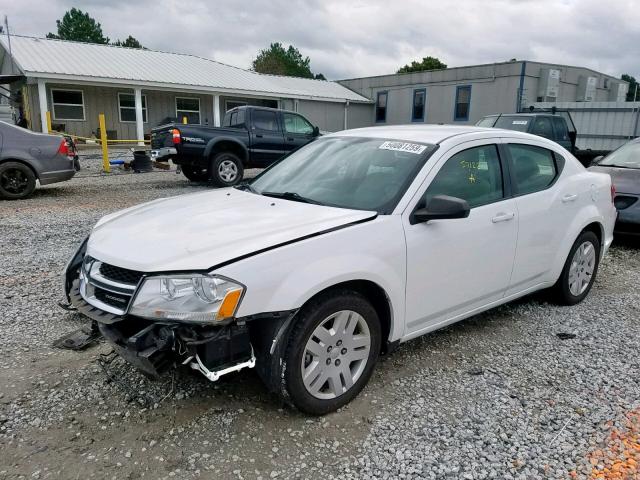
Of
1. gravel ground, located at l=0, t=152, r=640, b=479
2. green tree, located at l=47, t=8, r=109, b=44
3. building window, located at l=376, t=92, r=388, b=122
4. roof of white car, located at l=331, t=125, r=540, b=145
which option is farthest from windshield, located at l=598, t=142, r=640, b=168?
green tree, located at l=47, t=8, r=109, b=44

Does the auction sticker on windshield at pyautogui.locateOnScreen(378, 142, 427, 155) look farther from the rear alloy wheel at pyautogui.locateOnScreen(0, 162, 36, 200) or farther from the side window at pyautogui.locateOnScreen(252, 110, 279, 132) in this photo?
the side window at pyautogui.locateOnScreen(252, 110, 279, 132)

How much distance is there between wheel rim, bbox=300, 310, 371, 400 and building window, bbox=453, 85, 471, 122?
2378 cm

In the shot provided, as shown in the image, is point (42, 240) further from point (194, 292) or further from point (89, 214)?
point (194, 292)

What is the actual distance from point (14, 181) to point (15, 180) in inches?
1.0

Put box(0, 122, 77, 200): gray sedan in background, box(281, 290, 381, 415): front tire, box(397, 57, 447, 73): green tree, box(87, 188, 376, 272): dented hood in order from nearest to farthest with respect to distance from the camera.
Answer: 1. box(87, 188, 376, 272): dented hood
2. box(281, 290, 381, 415): front tire
3. box(0, 122, 77, 200): gray sedan in background
4. box(397, 57, 447, 73): green tree

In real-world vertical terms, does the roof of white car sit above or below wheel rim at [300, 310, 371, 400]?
above

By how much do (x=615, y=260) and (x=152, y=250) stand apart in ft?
19.8

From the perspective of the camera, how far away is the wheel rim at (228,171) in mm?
11539

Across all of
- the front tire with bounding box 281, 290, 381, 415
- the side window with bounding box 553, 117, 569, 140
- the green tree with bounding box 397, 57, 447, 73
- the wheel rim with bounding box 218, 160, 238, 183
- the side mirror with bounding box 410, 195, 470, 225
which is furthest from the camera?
the green tree with bounding box 397, 57, 447, 73

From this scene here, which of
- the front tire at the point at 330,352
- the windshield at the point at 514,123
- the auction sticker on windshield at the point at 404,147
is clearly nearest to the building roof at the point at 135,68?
the windshield at the point at 514,123

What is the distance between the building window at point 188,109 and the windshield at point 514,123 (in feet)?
51.5

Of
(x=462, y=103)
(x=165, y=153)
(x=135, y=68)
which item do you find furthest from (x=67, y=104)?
(x=462, y=103)

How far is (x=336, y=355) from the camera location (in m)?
2.88

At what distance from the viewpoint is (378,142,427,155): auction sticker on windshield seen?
350 cm
